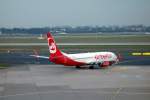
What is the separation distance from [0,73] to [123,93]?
78.6ft

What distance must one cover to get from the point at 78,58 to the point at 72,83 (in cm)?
1703

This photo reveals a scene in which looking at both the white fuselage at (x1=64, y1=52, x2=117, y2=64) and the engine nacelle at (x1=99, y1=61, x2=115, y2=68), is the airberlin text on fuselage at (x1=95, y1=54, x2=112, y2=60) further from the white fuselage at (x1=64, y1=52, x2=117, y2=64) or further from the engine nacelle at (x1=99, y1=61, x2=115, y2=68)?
the engine nacelle at (x1=99, y1=61, x2=115, y2=68)

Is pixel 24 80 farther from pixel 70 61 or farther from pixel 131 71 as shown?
pixel 131 71

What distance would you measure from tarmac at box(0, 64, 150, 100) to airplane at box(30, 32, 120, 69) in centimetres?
145

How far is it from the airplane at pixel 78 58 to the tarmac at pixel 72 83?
1.45 metres

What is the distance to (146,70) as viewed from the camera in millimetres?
59719

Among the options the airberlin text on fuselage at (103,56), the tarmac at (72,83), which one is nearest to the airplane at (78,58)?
the airberlin text on fuselage at (103,56)

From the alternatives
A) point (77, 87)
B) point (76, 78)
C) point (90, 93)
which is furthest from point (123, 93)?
point (76, 78)

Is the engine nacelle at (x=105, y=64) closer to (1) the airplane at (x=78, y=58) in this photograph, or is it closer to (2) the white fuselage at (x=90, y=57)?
(1) the airplane at (x=78, y=58)

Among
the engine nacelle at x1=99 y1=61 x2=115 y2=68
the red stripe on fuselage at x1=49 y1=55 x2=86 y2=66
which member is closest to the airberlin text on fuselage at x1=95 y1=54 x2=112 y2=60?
the engine nacelle at x1=99 y1=61 x2=115 y2=68

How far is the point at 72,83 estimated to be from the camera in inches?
1805

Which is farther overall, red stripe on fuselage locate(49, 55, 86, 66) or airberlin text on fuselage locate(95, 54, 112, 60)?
airberlin text on fuselage locate(95, 54, 112, 60)

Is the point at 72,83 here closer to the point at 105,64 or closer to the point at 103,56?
the point at 105,64

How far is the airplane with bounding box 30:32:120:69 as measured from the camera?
6047 centimetres
